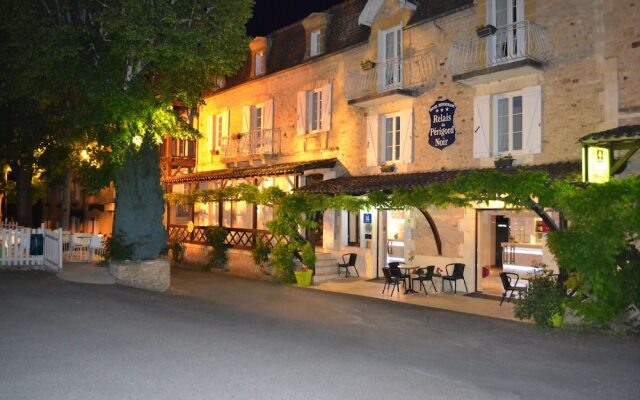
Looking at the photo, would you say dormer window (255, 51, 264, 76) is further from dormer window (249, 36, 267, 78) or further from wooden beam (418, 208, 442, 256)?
wooden beam (418, 208, 442, 256)

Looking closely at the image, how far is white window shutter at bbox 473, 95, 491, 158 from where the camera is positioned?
13.4 meters

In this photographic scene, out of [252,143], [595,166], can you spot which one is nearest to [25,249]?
[252,143]

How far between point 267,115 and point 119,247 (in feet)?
28.0

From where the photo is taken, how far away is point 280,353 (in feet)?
23.1

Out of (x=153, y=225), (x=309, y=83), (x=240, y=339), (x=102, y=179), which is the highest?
(x=309, y=83)

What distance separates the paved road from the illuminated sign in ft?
9.27

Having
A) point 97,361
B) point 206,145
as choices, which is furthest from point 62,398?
point 206,145

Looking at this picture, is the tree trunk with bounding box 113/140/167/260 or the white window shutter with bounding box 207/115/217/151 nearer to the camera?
the tree trunk with bounding box 113/140/167/260

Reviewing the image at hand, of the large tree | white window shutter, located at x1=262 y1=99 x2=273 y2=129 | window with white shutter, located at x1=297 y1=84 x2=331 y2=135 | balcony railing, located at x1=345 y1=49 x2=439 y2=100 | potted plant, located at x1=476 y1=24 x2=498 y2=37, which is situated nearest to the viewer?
the large tree

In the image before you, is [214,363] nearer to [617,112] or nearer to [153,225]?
[153,225]

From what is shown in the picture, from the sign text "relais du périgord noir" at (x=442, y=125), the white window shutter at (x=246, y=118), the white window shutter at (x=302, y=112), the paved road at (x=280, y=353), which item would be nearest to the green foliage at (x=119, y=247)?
the paved road at (x=280, y=353)

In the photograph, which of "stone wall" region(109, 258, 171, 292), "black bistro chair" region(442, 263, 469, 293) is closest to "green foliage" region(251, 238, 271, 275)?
"stone wall" region(109, 258, 171, 292)

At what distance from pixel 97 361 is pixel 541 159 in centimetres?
1027

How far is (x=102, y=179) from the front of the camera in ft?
44.9
